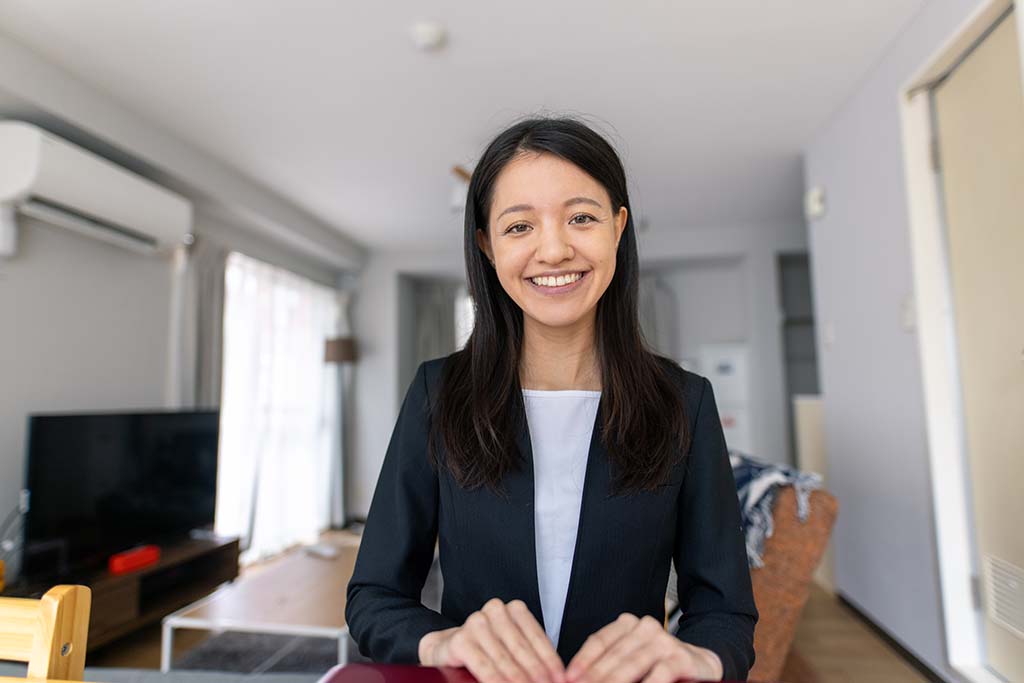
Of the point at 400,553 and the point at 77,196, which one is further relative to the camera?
the point at 77,196

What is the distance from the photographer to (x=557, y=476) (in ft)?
2.54

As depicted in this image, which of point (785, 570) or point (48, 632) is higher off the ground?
point (48, 632)

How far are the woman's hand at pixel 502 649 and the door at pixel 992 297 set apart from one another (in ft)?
6.23

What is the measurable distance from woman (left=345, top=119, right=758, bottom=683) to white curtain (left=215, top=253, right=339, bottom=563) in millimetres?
3338

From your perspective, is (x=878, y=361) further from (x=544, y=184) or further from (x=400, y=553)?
(x=400, y=553)

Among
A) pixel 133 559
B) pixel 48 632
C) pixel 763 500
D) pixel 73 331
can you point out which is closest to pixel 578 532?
pixel 48 632

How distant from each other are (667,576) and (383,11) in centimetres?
212

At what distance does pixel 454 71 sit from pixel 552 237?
209 cm

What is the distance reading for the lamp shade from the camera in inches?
207

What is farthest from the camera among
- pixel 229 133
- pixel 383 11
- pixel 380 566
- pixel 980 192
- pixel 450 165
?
pixel 450 165

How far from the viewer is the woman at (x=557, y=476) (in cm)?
71

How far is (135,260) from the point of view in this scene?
10.6 ft

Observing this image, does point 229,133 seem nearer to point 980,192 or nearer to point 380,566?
point 380,566

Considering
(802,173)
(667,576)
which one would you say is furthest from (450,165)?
(667,576)
